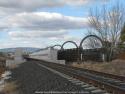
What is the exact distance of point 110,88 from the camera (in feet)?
54.4

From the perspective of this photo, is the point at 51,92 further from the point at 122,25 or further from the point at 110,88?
the point at 122,25

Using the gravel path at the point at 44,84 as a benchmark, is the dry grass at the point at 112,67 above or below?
below

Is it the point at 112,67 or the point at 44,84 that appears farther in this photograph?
the point at 112,67

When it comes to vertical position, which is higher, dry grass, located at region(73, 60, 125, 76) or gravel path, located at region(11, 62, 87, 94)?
gravel path, located at region(11, 62, 87, 94)

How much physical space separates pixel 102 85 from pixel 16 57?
59118mm

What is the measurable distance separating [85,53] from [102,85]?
5233cm

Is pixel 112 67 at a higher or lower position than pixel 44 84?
lower

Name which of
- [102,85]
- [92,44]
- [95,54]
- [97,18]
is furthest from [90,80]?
[92,44]

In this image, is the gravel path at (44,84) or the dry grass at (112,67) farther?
the dry grass at (112,67)

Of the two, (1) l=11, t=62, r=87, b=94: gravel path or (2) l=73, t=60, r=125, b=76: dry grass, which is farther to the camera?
(2) l=73, t=60, r=125, b=76: dry grass

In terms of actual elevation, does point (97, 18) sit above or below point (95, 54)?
above

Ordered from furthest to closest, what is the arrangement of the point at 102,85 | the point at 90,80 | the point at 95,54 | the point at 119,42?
1. the point at 119,42
2. the point at 95,54
3. the point at 90,80
4. the point at 102,85

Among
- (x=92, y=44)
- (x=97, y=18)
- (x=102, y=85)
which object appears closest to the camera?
(x=102, y=85)

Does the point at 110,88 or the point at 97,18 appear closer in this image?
the point at 110,88
